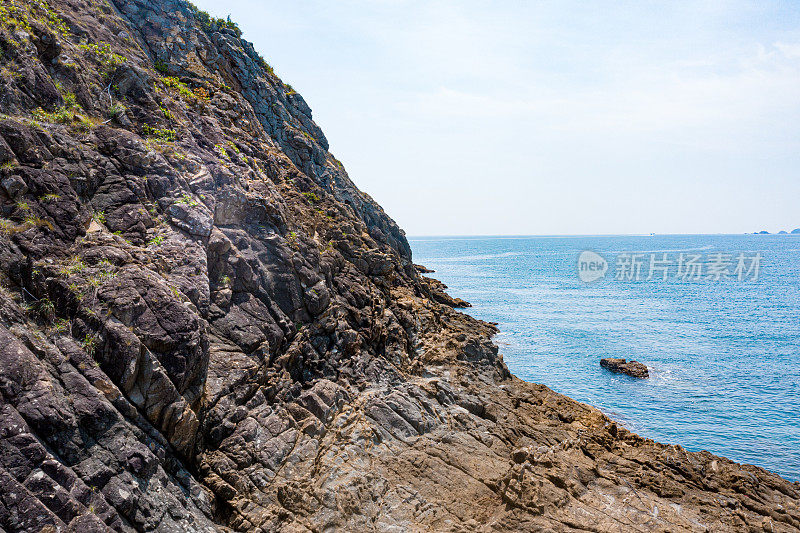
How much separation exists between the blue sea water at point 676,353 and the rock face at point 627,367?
90 centimetres

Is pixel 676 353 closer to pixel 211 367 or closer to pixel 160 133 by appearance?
pixel 211 367

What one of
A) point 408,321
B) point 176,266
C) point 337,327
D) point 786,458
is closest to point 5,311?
point 176,266

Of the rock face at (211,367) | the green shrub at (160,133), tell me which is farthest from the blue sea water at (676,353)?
the green shrub at (160,133)

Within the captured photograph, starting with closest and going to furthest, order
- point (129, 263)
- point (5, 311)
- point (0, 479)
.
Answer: point (0, 479), point (5, 311), point (129, 263)

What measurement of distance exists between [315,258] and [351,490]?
1246 centimetres

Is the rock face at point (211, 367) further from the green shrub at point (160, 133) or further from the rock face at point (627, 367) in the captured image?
the rock face at point (627, 367)

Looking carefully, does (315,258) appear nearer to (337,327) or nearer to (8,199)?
(337,327)

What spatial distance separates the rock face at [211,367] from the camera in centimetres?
1364

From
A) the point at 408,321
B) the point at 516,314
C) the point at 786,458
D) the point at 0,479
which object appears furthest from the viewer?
the point at 516,314

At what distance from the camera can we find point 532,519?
1784 centimetres

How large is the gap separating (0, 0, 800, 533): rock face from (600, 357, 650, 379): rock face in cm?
1552

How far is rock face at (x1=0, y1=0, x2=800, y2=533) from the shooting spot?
1364 centimetres

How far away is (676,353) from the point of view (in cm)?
4872

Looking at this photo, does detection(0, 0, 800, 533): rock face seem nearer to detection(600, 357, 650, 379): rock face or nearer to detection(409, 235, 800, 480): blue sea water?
detection(409, 235, 800, 480): blue sea water
